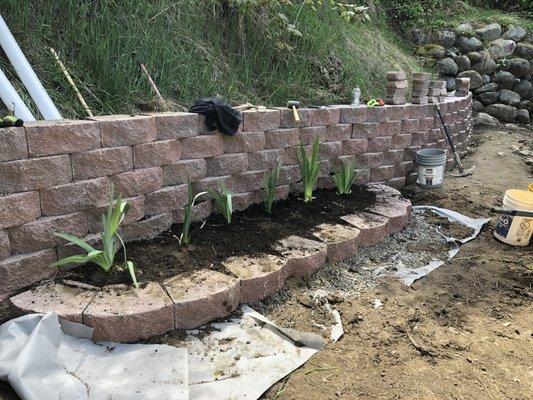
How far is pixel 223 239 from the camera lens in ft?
9.16

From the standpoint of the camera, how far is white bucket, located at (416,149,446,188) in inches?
173

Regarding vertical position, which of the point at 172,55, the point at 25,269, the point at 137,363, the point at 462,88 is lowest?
the point at 137,363

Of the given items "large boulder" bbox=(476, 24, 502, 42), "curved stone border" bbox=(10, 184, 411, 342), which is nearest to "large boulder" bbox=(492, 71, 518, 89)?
"large boulder" bbox=(476, 24, 502, 42)

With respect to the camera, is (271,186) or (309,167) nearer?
(271,186)

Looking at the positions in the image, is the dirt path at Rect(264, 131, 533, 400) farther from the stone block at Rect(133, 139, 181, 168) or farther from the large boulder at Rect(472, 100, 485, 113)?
the large boulder at Rect(472, 100, 485, 113)

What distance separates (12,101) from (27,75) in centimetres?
23

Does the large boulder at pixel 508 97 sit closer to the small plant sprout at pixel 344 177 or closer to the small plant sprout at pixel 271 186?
the small plant sprout at pixel 344 177

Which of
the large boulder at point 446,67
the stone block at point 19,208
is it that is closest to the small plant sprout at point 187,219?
the stone block at point 19,208

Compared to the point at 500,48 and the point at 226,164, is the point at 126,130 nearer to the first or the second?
the point at 226,164

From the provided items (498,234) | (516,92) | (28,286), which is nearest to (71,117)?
(28,286)

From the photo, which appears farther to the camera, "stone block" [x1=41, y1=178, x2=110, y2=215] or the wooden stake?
the wooden stake

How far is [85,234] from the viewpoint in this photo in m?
2.40

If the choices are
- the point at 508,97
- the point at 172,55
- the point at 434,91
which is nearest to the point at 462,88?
the point at 434,91

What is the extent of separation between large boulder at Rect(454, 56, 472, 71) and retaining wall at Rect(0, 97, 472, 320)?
15.4 feet
